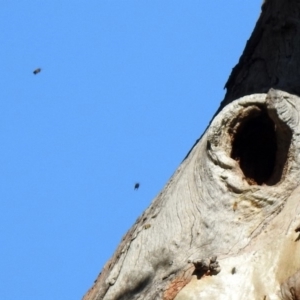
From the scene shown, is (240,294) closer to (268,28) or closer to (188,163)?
(188,163)

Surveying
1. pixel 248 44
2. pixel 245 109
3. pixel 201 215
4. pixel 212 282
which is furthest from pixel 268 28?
pixel 212 282

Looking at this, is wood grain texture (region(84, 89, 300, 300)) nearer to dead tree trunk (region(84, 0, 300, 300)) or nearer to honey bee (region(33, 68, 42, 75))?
dead tree trunk (region(84, 0, 300, 300))

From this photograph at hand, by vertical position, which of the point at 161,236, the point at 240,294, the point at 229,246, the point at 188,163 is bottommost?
the point at 240,294

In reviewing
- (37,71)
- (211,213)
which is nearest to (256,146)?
(211,213)

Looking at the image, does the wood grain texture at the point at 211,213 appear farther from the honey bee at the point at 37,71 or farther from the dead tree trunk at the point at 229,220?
the honey bee at the point at 37,71

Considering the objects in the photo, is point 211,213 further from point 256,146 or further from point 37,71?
point 37,71

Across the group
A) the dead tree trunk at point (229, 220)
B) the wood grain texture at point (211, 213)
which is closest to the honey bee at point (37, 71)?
the dead tree trunk at point (229, 220)

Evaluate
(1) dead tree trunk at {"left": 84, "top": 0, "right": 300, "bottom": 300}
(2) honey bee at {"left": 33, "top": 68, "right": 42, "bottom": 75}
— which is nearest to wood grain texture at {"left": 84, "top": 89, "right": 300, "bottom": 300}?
(1) dead tree trunk at {"left": 84, "top": 0, "right": 300, "bottom": 300}
